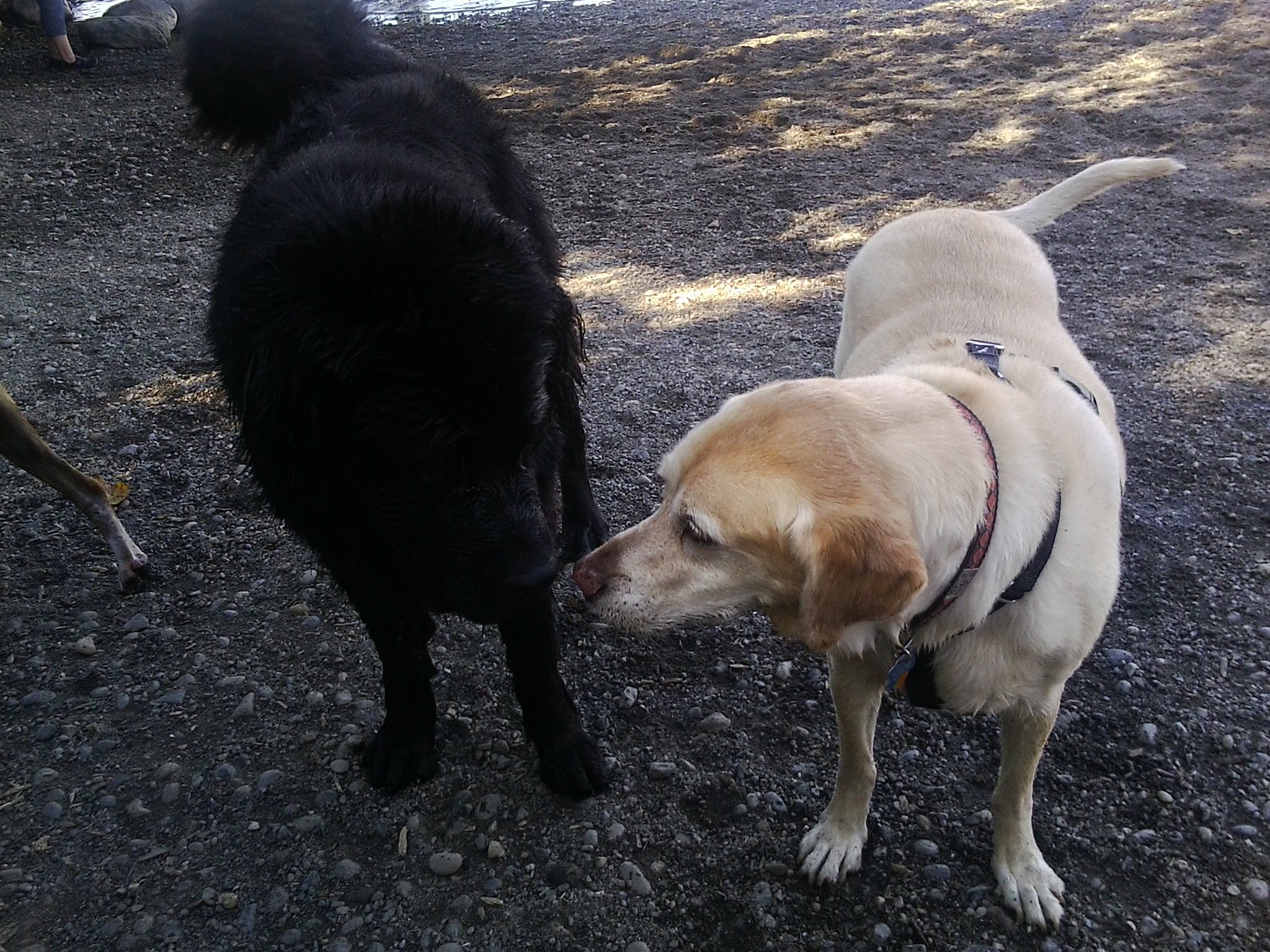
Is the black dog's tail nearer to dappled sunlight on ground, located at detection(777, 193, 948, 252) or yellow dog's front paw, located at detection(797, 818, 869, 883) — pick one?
yellow dog's front paw, located at detection(797, 818, 869, 883)

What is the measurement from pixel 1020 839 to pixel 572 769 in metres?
1.08

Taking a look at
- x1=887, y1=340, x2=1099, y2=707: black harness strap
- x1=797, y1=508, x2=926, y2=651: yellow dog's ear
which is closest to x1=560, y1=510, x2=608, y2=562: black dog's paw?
x1=887, y1=340, x2=1099, y2=707: black harness strap

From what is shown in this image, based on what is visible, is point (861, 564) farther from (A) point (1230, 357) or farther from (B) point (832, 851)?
(A) point (1230, 357)

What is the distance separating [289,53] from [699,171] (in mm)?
3450

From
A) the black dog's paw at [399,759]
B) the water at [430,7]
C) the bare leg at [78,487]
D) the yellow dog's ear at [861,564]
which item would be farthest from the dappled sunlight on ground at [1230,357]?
the water at [430,7]

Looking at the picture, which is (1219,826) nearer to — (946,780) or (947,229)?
(946,780)

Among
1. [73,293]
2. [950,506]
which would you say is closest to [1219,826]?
[950,506]

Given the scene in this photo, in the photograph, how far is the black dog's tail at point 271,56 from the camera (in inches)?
104

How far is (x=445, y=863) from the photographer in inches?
81.4

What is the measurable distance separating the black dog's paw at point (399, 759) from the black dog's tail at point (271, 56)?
1931mm

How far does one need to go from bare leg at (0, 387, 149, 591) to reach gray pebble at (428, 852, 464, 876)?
1541mm

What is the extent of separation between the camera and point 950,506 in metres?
1.47

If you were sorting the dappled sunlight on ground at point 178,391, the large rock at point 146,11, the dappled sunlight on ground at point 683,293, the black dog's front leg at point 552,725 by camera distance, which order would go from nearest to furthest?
the black dog's front leg at point 552,725 < the dappled sunlight on ground at point 178,391 < the dappled sunlight on ground at point 683,293 < the large rock at point 146,11

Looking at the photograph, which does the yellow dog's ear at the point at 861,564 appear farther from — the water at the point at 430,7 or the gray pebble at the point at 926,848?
the water at the point at 430,7
